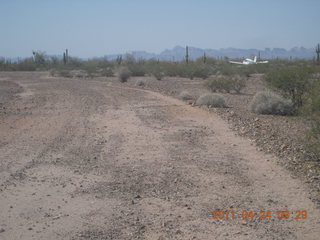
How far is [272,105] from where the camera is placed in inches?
655

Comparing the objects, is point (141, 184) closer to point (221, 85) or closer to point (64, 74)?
point (221, 85)

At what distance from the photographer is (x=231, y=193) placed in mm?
7434

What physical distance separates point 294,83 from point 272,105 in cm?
159

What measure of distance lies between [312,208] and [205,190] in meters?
1.93

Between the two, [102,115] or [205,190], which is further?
[102,115]

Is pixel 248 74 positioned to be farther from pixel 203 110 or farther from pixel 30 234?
pixel 30 234

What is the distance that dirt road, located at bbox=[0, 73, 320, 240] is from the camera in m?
5.97

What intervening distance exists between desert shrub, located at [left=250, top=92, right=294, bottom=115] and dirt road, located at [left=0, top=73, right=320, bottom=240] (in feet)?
11.4

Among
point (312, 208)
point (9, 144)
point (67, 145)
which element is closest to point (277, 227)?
point (312, 208)

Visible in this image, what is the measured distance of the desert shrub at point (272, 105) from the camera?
16578 mm

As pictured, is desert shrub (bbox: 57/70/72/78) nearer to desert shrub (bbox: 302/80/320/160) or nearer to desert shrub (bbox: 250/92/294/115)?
desert shrub (bbox: 250/92/294/115)

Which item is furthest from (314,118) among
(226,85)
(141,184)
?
(226,85)

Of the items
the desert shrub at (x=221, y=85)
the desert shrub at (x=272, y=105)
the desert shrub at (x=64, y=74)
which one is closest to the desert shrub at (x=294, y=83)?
the desert shrub at (x=272, y=105)

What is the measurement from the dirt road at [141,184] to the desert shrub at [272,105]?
347 cm
